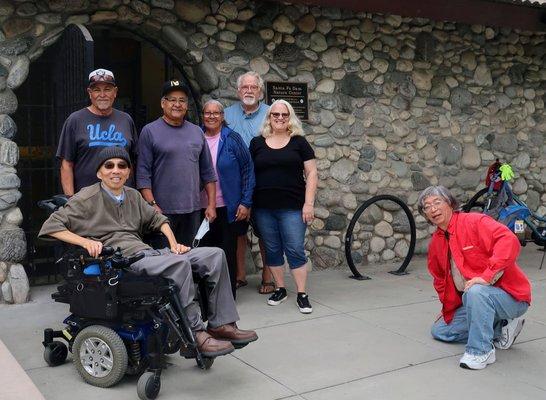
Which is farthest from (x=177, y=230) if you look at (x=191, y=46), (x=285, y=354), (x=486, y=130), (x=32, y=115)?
(x=486, y=130)

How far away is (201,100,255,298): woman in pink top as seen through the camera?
5.21m

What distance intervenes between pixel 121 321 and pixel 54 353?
1.91 feet

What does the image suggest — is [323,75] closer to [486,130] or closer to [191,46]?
[191,46]

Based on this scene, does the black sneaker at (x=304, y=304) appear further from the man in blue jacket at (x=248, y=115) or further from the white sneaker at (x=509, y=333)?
the white sneaker at (x=509, y=333)

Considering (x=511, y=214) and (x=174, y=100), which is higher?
(x=174, y=100)

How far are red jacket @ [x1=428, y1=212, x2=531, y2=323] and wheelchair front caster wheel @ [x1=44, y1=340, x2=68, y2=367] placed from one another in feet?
7.73

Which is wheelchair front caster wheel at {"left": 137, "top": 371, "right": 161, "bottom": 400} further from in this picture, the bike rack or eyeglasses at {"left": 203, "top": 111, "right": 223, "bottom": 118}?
the bike rack

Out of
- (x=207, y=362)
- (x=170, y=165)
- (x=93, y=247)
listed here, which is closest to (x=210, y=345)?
(x=207, y=362)

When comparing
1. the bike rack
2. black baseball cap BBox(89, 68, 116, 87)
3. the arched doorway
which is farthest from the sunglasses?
the bike rack

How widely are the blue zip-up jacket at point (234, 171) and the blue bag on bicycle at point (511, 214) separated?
2.96 meters

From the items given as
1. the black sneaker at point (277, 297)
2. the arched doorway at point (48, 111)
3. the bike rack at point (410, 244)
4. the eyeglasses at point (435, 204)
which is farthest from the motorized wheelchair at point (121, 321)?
the bike rack at point (410, 244)

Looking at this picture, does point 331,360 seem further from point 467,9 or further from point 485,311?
point 467,9

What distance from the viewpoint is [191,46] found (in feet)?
19.6

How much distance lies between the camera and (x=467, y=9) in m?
6.78
